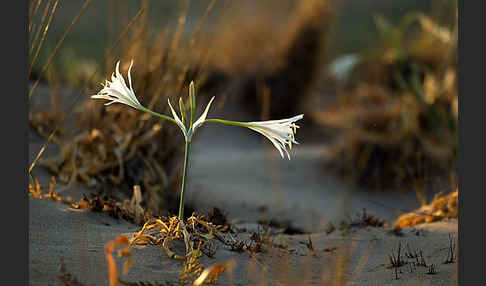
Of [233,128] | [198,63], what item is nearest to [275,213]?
[198,63]

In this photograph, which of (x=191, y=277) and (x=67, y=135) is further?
(x=67, y=135)

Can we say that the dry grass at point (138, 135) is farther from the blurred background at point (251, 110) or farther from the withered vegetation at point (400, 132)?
the withered vegetation at point (400, 132)

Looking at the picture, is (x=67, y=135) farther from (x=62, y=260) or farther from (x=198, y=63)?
(x=62, y=260)

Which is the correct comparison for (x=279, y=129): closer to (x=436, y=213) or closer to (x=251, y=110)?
(x=436, y=213)

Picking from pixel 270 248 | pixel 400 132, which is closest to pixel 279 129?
pixel 270 248

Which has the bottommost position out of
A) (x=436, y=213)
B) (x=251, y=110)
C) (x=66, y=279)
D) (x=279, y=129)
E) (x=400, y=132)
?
(x=66, y=279)

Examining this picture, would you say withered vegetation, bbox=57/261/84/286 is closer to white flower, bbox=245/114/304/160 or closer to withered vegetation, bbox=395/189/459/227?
white flower, bbox=245/114/304/160

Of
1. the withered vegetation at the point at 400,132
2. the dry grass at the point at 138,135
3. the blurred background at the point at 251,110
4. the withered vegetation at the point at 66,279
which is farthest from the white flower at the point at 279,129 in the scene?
the withered vegetation at the point at 400,132

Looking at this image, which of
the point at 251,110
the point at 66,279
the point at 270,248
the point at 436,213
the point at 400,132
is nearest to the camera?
the point at 66,279
